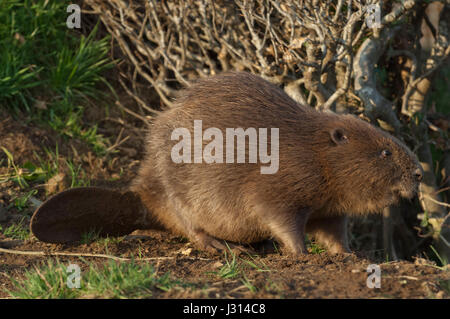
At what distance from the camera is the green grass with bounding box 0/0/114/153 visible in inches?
203

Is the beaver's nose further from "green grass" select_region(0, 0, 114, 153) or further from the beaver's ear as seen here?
"green grass" select_region(0, 0, 114, 153)

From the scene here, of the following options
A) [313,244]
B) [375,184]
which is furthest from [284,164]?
[313,244]

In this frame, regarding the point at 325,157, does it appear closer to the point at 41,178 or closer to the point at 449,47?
the point at 449,47

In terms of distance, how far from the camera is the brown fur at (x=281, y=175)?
349cm

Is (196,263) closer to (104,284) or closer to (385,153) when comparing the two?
(104,284)

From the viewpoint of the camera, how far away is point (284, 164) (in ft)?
11.5

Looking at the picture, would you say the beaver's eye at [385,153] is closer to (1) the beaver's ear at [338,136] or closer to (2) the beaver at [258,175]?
(2) the beaver at [258,175]

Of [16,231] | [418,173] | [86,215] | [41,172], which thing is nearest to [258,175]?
[418,173]

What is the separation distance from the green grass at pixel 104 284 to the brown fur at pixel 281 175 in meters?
0.90

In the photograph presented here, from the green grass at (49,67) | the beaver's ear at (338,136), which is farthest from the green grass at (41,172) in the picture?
the beaver's ear at (338,136)

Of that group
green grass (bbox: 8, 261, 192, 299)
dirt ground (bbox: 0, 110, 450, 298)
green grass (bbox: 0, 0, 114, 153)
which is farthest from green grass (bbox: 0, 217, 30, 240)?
green grass (bbox: 8, 261, 192, 299)

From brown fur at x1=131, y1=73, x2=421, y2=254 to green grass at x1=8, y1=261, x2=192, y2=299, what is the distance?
90cm

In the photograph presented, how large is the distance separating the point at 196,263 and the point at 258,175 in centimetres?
59
